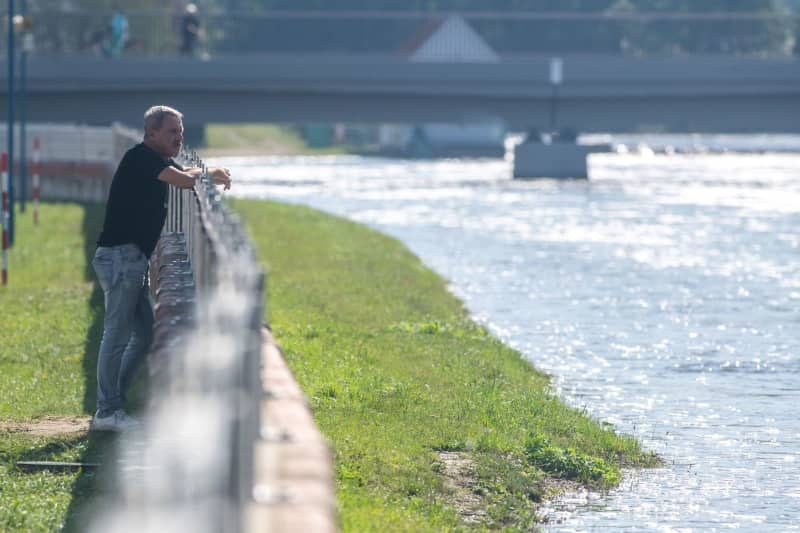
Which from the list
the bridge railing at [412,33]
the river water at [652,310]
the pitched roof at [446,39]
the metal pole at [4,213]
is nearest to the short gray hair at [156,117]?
the river water at [652,310]

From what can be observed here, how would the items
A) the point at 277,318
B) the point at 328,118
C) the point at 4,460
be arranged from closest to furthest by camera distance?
the point at 4,460 → the point at 277,318 → the point at 328,118

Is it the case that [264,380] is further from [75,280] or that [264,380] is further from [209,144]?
[209,144]

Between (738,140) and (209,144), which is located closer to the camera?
(209,144)

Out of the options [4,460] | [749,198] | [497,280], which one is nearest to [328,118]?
[749,198]

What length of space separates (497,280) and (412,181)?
145ft

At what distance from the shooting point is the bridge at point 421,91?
6316 cm

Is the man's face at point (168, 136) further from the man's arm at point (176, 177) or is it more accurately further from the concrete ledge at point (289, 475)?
the concrete ledge at point (289, 475)

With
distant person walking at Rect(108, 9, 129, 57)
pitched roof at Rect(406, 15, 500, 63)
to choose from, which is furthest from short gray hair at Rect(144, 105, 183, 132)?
pitched roof at Rect(406, 15, 500, 63)

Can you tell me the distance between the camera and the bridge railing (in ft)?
234

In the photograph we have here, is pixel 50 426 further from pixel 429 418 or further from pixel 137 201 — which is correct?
pixel 429 418

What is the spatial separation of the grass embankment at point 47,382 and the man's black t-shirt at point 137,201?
4.48 ft

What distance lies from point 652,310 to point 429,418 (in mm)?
11489

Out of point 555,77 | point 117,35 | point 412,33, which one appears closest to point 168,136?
point 117,35

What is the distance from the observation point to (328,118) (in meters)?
68.8
